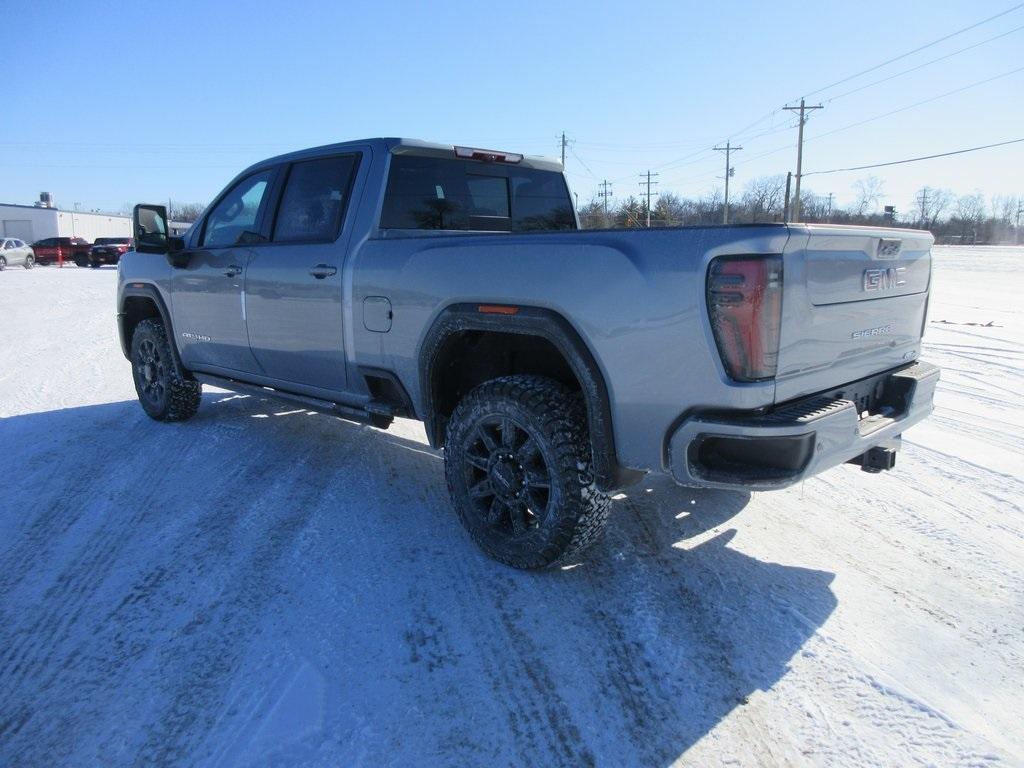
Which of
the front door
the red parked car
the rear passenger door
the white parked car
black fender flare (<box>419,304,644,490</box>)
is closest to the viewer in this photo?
black fender flare (<box>419,304,644,490</box>)

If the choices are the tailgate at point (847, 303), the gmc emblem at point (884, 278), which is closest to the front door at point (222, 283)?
the tailgate at point (847, 303)

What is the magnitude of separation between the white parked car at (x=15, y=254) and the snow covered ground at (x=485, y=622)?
38.7 meters

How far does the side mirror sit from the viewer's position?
547cm

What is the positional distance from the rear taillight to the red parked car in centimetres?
4800

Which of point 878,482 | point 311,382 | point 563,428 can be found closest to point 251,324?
point 311,382

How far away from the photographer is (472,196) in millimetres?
4730

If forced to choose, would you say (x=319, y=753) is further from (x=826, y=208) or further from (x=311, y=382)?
(x=826, y=208)

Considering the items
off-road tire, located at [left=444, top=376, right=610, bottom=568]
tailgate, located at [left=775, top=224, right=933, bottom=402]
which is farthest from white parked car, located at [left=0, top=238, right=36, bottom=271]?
A: tailgate, located at [left=775, top=224, right=933, bottom=402]

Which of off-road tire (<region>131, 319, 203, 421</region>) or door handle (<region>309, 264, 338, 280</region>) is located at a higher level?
door handle (<region>309, 264, 338, 280</region>)

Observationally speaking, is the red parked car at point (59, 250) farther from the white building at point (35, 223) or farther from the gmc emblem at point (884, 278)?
the gmc emblem at point (884, 278)

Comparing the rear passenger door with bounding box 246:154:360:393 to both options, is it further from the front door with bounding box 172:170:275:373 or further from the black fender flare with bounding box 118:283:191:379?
the black fender flare with bounding box 118:283:191:379

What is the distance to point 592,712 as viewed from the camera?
2334 millimetres

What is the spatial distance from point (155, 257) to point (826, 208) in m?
58.8

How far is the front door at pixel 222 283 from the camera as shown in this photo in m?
4.96
